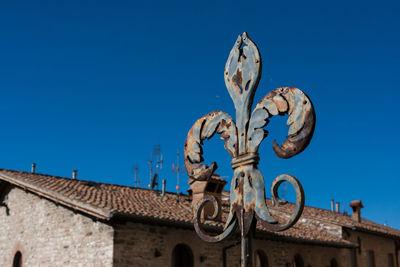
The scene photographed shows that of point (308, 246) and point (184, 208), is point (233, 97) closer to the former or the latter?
point (184, 208)

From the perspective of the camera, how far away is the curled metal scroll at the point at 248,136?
2961mm

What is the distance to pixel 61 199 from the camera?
13.5 metres

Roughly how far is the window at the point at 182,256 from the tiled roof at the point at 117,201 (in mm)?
842

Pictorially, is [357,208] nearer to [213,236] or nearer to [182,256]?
[182,256]

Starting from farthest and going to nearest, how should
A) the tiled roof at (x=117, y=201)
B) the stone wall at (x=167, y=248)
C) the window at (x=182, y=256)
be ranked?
the window at (x=182, y=256) → the tiled roof at (x=117, y=201) → the stone wall at (x=167, y=248)

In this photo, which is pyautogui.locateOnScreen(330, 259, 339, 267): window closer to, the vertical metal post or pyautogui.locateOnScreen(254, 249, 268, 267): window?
pyautogui.locateOnScreen(254, 249, 268, 267): window

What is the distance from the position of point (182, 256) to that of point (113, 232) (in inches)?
105

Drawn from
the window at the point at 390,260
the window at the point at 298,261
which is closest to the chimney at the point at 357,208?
the window at the point at 390,260

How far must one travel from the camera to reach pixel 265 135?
10.4 feet

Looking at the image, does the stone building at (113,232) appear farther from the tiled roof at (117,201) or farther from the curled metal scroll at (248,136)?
the curled metal scroll at (248,136)

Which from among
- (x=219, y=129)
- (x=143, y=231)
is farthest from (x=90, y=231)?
(x=219, y=129)

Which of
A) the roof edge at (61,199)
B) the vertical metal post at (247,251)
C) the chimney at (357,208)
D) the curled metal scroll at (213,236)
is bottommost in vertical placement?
the vertical metal post at (247,251)

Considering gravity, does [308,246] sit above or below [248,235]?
above

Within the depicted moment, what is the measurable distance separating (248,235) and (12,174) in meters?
14.3
